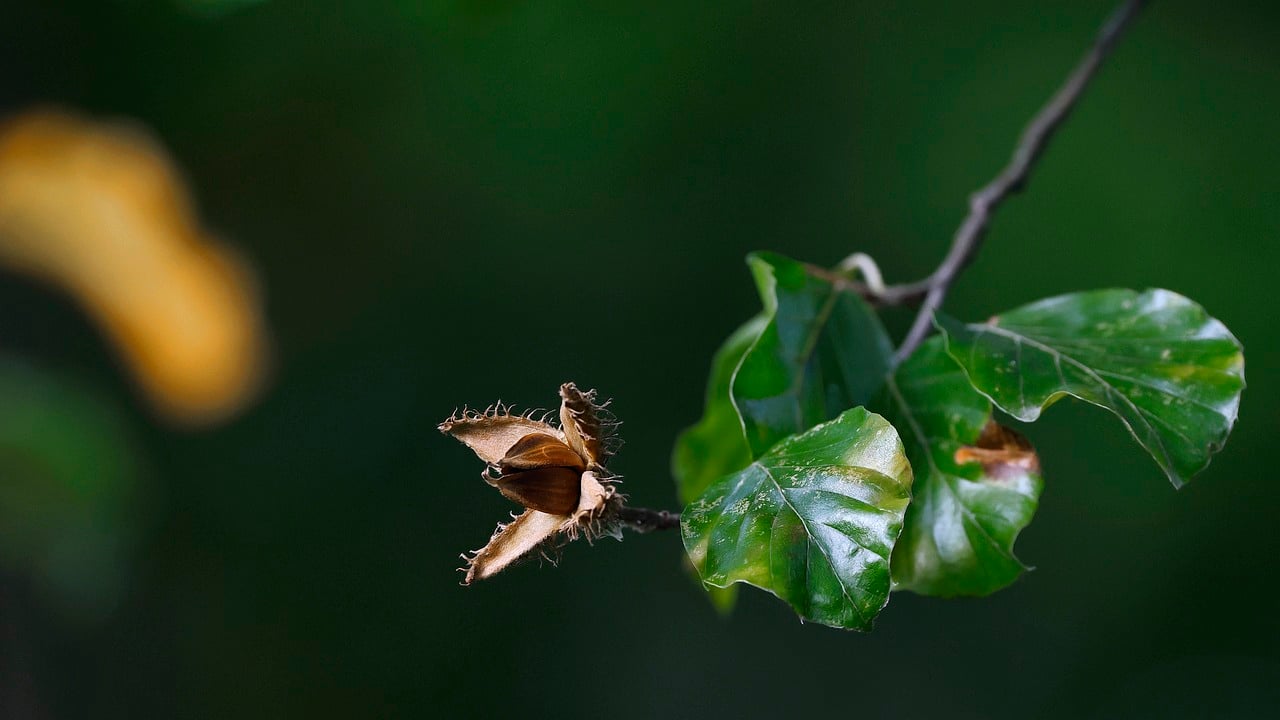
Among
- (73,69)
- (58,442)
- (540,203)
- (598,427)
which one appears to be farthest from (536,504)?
(73,69)

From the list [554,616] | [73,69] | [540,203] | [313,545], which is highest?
[73,69]

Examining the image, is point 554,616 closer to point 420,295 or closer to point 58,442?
point 420,295

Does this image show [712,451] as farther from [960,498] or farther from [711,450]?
[960,498]

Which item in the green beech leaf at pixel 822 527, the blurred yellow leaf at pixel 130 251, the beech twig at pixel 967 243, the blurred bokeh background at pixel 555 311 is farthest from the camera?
the blurred bokeh background at pixel 555 311

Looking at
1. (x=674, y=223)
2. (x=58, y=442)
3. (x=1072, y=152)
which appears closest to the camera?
(x=58, y=442)

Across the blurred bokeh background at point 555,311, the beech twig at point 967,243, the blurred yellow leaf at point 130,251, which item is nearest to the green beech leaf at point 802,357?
the beech twig at point 967,243

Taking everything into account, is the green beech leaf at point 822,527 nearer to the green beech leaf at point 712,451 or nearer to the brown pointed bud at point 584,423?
the brown pointed bud at point 584,423

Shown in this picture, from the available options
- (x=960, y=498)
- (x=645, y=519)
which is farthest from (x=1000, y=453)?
(x=645, y=519)
